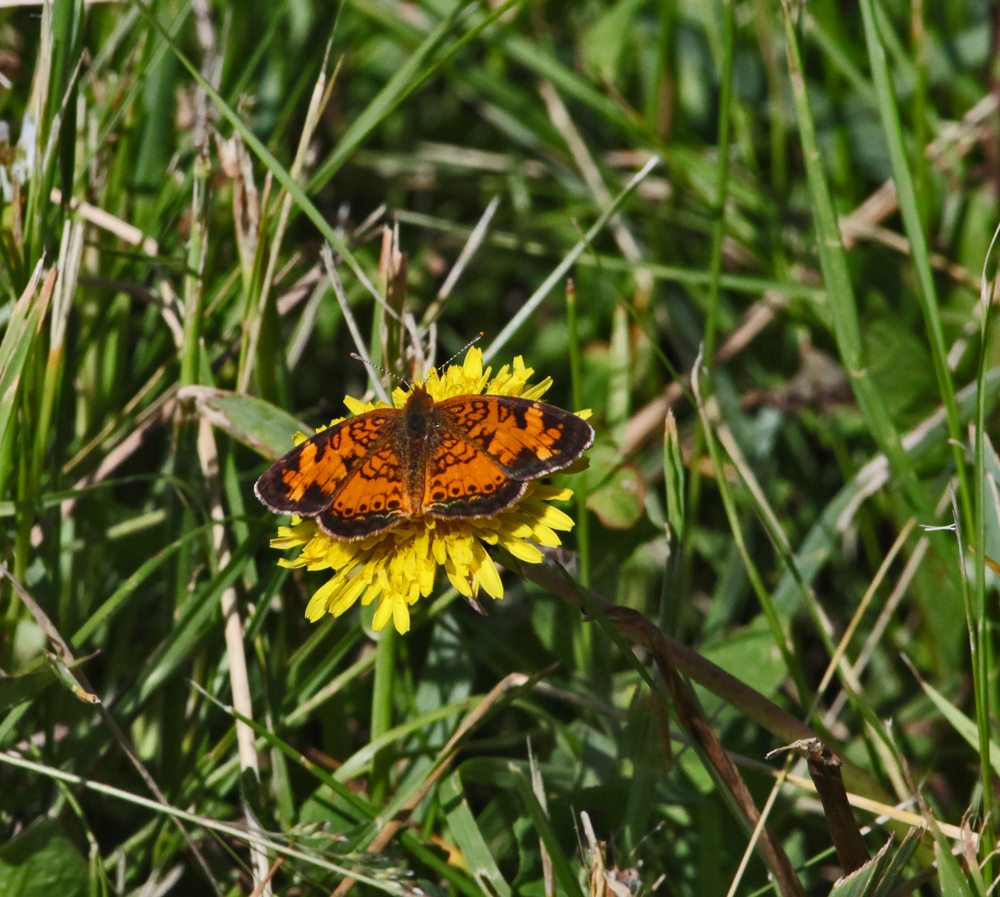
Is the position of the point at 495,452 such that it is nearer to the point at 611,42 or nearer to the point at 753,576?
the point at 753,576

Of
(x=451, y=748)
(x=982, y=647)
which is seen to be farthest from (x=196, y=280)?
(x=982, y=647)

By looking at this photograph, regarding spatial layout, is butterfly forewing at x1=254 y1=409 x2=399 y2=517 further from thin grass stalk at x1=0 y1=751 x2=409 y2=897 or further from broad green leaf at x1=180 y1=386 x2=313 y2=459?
thin grass stalk at x1=0 y1=751 x2=409 y2=897

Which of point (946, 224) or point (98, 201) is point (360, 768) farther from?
point (946, 224)

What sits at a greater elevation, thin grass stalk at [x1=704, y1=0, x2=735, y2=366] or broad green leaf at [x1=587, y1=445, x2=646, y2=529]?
thin grass stalk at [x1=704, y1=0, x2=735, y2=366]

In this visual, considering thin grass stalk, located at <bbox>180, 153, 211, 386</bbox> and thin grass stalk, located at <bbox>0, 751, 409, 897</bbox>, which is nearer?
thin grass stalk, located at <bbox>0, 751, 409, 897</bbox>

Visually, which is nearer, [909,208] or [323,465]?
[323,465]

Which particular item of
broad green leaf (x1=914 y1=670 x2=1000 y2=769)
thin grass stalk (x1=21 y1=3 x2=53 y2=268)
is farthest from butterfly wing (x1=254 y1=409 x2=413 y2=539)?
broad green leaf (x1=914 y1=670 x2=1000 y2=769)

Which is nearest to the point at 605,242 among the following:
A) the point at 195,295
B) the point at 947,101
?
the point at 947,101

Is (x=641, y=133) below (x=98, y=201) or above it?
above
